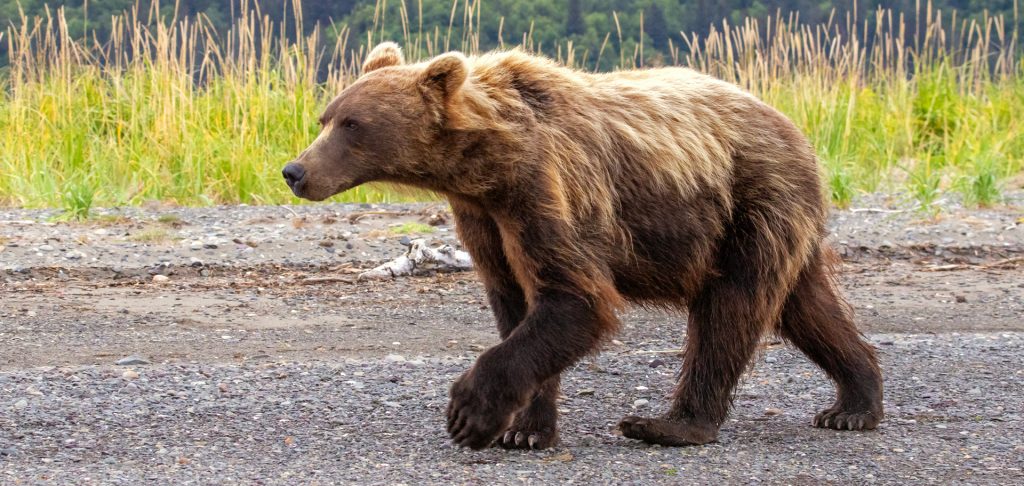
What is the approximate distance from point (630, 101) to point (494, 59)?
467mm

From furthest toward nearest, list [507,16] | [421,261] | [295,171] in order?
[507,16]
[421,261]
[295,171]

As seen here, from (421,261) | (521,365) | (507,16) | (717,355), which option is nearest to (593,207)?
(521,365)

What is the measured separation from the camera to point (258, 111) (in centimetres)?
1012

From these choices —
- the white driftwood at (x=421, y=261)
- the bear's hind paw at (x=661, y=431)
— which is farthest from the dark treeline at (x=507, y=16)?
the bear's hind paw at (x=661, y=431)

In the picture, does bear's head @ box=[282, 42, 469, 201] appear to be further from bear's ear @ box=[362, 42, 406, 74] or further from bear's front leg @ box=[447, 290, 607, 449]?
bear's front leg @ box=[447, 290, 607, 449]

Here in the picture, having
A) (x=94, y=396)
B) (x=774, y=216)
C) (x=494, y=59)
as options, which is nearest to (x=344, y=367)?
(x=94, y=396)

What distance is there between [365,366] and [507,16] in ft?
37.2

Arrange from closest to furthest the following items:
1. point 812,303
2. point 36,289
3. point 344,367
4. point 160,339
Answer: point 812,303 < point 344,367 < point 160,339 < point 36,289

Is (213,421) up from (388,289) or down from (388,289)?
up

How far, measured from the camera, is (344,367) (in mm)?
4984

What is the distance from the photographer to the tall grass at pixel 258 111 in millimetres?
9719

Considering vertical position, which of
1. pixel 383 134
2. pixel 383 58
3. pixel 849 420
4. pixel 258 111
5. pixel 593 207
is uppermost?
pixel 383 58

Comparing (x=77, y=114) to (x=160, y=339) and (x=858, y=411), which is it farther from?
(x=858, y=411)

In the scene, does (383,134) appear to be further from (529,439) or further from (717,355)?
(717,355)
